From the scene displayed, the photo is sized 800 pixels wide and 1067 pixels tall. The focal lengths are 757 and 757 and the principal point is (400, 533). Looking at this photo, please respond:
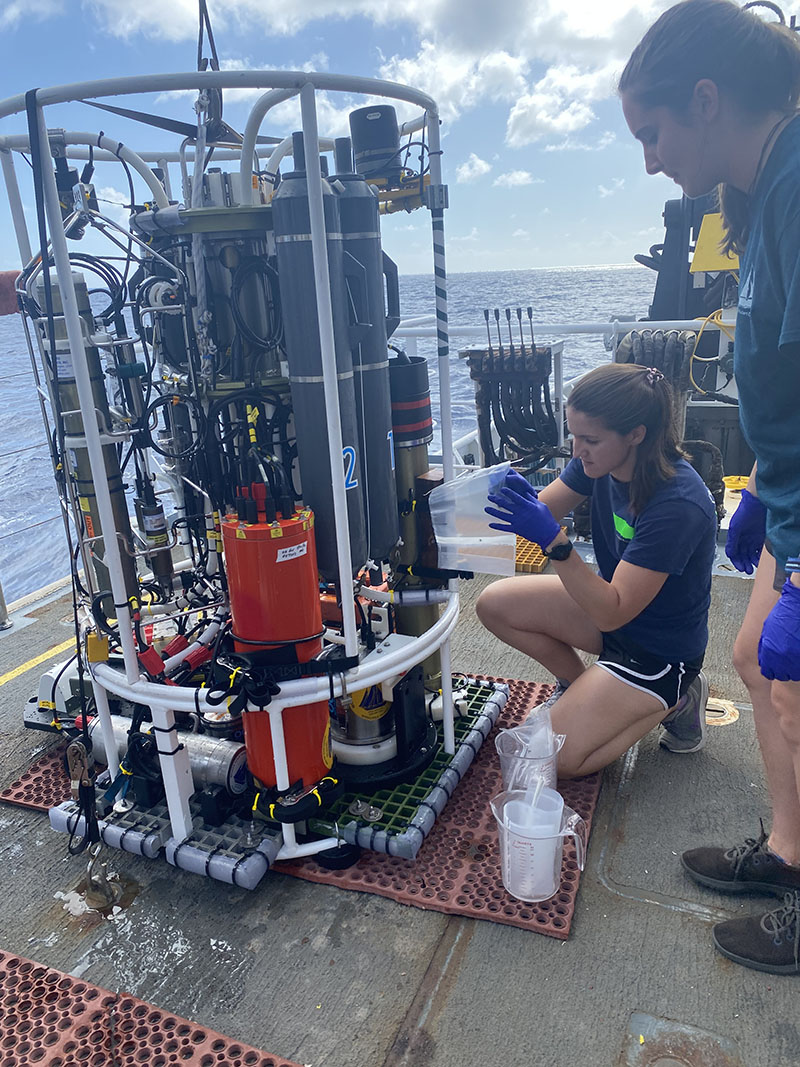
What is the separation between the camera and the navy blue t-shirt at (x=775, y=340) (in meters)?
1.50

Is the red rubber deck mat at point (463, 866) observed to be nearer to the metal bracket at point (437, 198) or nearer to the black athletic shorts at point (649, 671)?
the black athletic shorts at point (649, 671)

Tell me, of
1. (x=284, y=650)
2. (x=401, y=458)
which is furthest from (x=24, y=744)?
(x=401, y=458)

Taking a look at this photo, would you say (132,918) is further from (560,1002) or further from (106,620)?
(560,1002)

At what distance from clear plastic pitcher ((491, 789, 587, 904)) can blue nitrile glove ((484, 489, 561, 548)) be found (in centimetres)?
81

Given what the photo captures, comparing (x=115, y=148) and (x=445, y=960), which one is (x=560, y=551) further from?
(x=115, y=148)

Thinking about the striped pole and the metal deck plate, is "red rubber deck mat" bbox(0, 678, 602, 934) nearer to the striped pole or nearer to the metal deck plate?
the metal deck plate

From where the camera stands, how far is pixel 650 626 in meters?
2.57

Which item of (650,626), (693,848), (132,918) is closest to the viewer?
(132,918)

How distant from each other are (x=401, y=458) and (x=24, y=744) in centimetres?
196

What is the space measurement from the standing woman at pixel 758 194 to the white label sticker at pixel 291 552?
1.17m

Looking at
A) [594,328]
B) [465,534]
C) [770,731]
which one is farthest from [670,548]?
[594,328]

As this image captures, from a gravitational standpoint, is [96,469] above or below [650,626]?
above

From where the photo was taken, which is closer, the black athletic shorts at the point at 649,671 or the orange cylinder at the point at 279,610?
the orange cylinder at the point at 279,610

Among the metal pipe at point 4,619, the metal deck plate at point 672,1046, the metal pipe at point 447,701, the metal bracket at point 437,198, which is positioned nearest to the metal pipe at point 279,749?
the metal pipe at point 447,701
